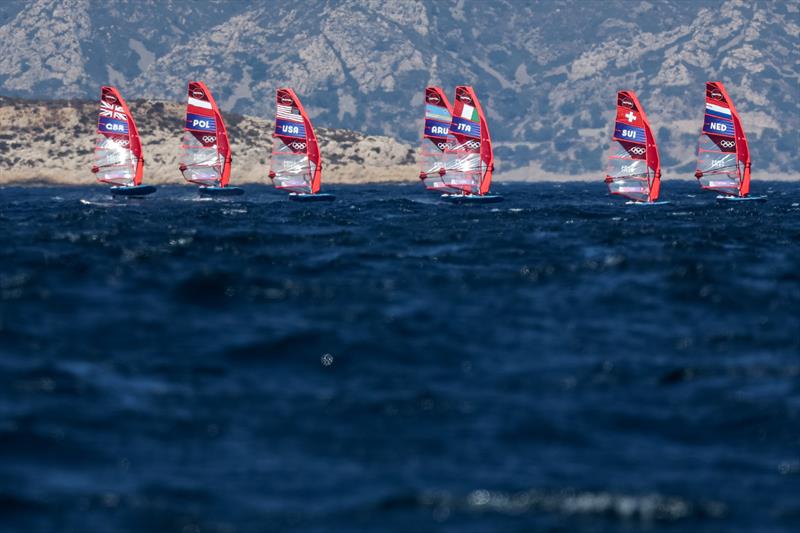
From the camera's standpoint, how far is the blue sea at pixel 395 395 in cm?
2050

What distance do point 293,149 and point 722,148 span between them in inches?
1490

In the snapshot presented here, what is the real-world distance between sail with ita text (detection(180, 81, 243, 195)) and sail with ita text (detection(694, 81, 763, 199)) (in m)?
42.3

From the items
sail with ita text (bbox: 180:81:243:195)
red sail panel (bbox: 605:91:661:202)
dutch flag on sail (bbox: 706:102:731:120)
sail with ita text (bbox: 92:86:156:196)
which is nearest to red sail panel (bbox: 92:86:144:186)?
sail with ita text (bbox: 92:86:156:196)

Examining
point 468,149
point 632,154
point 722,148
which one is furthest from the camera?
point 468,149

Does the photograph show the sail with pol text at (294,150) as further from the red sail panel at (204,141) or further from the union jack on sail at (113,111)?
the union jack on sail at (113,111)

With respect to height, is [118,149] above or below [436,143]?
below

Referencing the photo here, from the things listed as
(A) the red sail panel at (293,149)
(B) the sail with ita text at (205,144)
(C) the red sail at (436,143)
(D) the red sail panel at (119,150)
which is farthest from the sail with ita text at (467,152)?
(D) the red sail panel at (119,150)

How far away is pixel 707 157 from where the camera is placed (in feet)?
380

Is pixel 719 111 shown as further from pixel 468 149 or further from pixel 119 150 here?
pixel 119 150

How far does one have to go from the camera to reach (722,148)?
114 metres

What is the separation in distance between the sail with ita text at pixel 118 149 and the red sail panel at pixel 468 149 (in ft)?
91.7

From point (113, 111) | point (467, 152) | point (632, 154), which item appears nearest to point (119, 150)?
point (113, 111)

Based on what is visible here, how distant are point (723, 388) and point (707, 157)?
91.3 m

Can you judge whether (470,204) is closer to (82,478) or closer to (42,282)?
(42,282)
